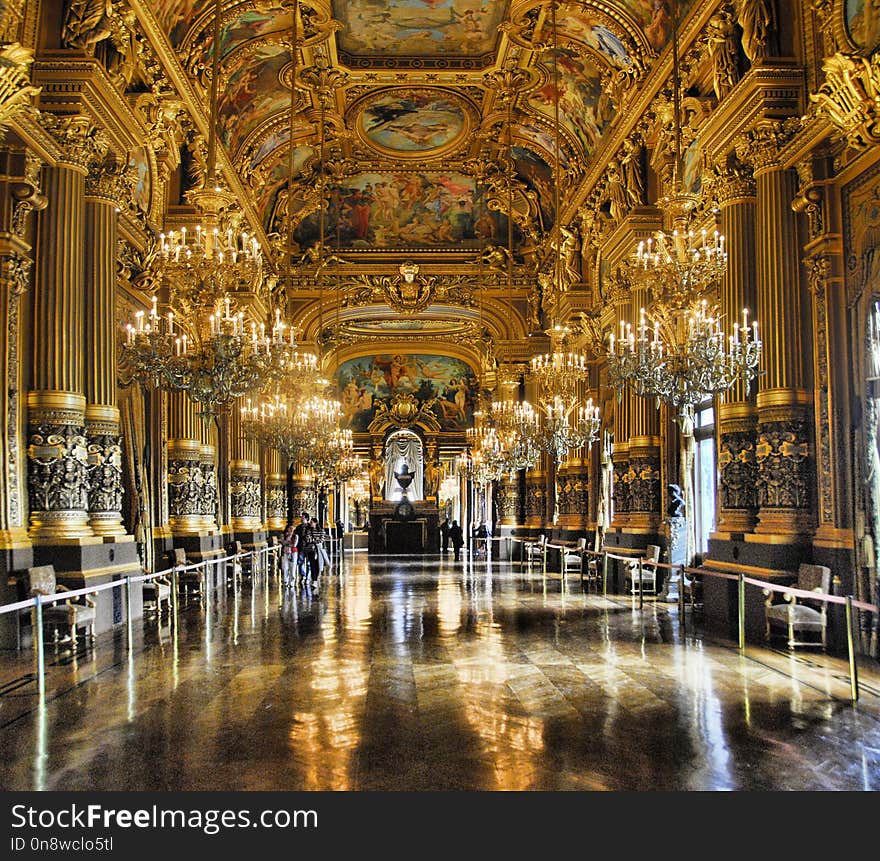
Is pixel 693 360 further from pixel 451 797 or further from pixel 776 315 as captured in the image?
pixel 451 797

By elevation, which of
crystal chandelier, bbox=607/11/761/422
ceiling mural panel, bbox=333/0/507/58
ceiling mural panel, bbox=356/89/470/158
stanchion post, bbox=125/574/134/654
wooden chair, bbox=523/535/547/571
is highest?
ceiling mural panel, bbox=333/0/507/58

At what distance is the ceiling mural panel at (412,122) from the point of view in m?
20.3

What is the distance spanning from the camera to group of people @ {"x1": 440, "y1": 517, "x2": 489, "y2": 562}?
115 ft

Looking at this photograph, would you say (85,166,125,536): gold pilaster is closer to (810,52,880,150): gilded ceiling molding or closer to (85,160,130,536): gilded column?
(85,160,130,536): gilded column

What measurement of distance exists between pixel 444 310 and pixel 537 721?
25.8m

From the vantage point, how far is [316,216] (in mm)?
25906

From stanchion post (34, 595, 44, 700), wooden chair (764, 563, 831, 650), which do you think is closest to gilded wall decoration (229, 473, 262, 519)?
stanchion post (34, 595, 44, 700)

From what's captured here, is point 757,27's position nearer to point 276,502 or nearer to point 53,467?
point 53,467

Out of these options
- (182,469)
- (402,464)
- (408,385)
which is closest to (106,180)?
(182,469)

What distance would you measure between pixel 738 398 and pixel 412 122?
12908mm

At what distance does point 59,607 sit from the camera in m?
9.94

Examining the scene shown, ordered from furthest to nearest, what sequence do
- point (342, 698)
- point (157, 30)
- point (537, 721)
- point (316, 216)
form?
point (316, 216), point (157, 30), point (342, 698), point (537, 721)

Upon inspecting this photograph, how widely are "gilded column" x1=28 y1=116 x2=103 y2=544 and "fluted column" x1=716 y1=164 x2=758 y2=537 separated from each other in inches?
312

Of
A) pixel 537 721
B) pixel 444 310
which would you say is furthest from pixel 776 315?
pixel 444 310
